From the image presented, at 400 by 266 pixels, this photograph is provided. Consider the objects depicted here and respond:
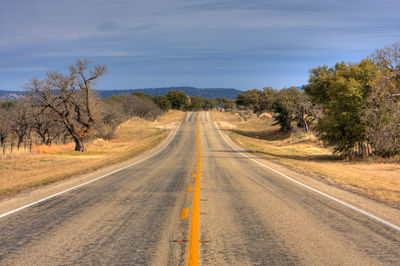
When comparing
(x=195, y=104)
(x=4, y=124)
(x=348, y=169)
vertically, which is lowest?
(x=348, y=169)

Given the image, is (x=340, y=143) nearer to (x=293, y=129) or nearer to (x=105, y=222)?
(x=105, y=222)

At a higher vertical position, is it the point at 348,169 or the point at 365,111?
the point at 365,111

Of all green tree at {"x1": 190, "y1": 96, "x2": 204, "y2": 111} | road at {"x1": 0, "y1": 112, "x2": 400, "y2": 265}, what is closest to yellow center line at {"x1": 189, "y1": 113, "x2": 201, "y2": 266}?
road at {"x1": 0, "y1": 112, "x2": 400, "y2": 265}

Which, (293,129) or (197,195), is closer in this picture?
(197,195)

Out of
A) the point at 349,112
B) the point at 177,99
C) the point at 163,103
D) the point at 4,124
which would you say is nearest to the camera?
the point at 349,112

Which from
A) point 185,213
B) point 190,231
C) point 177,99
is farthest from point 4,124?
point 177,99

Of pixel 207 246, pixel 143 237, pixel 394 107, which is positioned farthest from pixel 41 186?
pixel 394 107

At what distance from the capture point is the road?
4.36m

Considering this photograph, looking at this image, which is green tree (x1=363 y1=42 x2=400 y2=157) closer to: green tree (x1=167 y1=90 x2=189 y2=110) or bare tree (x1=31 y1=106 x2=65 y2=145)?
bare tree (x1=31 y1=106 x2=65 y2=145)

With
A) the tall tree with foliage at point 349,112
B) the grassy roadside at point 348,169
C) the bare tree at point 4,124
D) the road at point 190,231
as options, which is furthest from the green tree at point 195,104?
the road at point 190,231

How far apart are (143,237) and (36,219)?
2.71m

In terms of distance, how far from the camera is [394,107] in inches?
637

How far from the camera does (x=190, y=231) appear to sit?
5535 mm

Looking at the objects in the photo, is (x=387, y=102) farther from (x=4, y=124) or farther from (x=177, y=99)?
(x=177, y=99)
